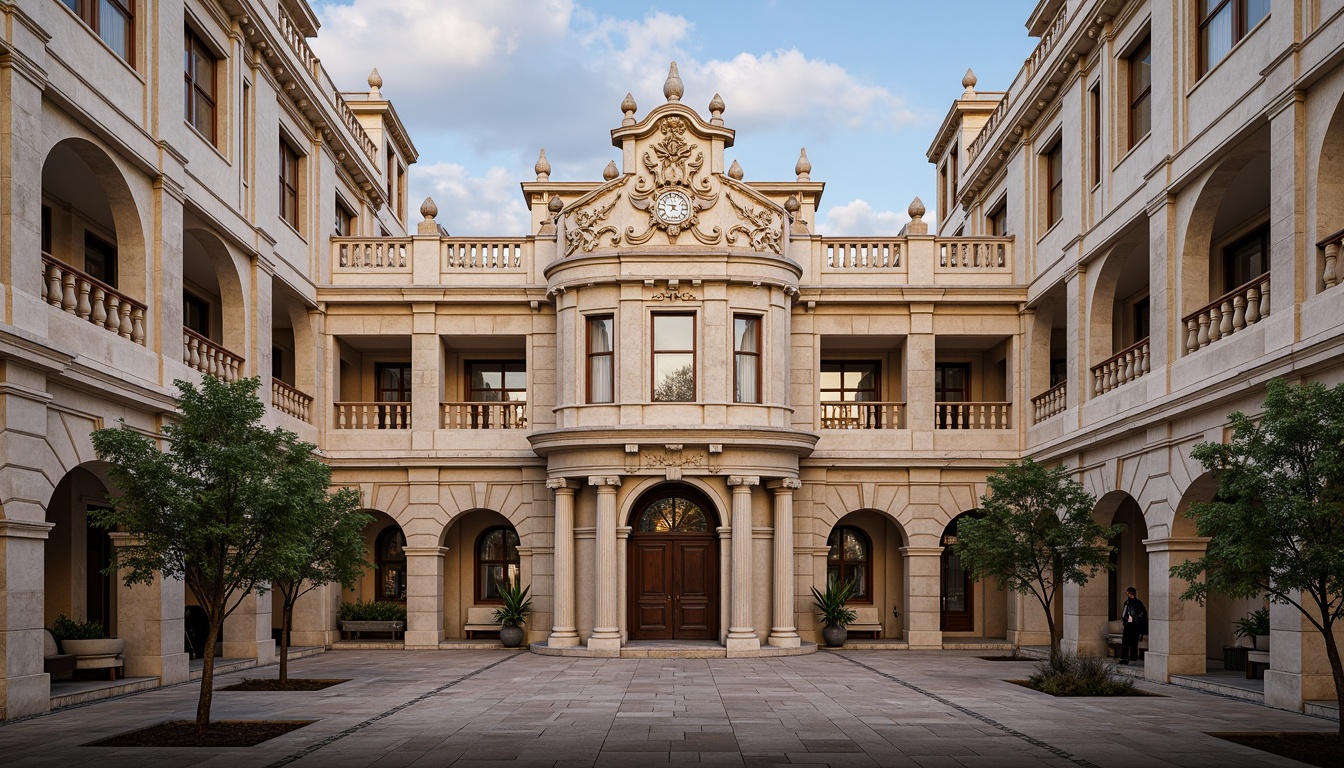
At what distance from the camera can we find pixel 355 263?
2958cm

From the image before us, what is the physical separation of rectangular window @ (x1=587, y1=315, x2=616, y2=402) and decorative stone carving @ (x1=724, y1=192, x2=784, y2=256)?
3381 mm

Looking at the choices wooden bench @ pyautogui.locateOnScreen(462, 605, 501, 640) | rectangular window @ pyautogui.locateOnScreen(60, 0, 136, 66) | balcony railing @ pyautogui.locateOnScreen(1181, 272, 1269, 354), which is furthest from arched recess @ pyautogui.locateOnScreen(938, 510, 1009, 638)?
rectangular window @ pyautogui.locateOnScreen(60, 0, 136, 66)

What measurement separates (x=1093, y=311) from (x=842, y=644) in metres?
9.53

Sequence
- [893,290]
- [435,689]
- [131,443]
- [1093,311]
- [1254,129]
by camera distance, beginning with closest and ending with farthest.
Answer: [131,443]
[1254,129]
[435,689]
[1093,311]
[893,290]

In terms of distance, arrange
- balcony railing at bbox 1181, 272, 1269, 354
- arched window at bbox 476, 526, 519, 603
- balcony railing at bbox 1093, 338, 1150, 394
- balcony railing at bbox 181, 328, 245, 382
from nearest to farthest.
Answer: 1. balcony railing at bbox 1181, 272, 1269, 354
2. balcony railing at bbox 181, 328, 245, 382
3. balcony railing at bbox 1093, 338, 1150, 394
4. arched window at bbox 476, 526, 519, 603

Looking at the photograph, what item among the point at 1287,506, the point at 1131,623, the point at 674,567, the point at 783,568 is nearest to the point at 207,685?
the point at 1287,506

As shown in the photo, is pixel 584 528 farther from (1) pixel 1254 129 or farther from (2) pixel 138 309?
(1) pixel 1254 129

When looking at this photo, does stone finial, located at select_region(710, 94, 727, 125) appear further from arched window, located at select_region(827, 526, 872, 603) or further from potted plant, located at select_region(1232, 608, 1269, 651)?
potted plant, located at select_region(1232, 608, 1269, 651)

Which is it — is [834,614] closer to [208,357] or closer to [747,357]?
[747,357]

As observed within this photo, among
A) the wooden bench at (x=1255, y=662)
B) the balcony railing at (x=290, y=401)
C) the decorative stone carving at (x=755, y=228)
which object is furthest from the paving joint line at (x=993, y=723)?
the balcony railing at (x=290, y=401)

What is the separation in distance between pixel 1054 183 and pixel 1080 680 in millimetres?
12984

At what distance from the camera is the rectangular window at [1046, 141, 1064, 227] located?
27.4m

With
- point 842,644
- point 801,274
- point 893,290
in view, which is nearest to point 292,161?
point 801,274

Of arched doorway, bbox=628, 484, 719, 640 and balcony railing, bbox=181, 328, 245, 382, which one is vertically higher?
balcony railing, bbox=181, 328, 245, 382
